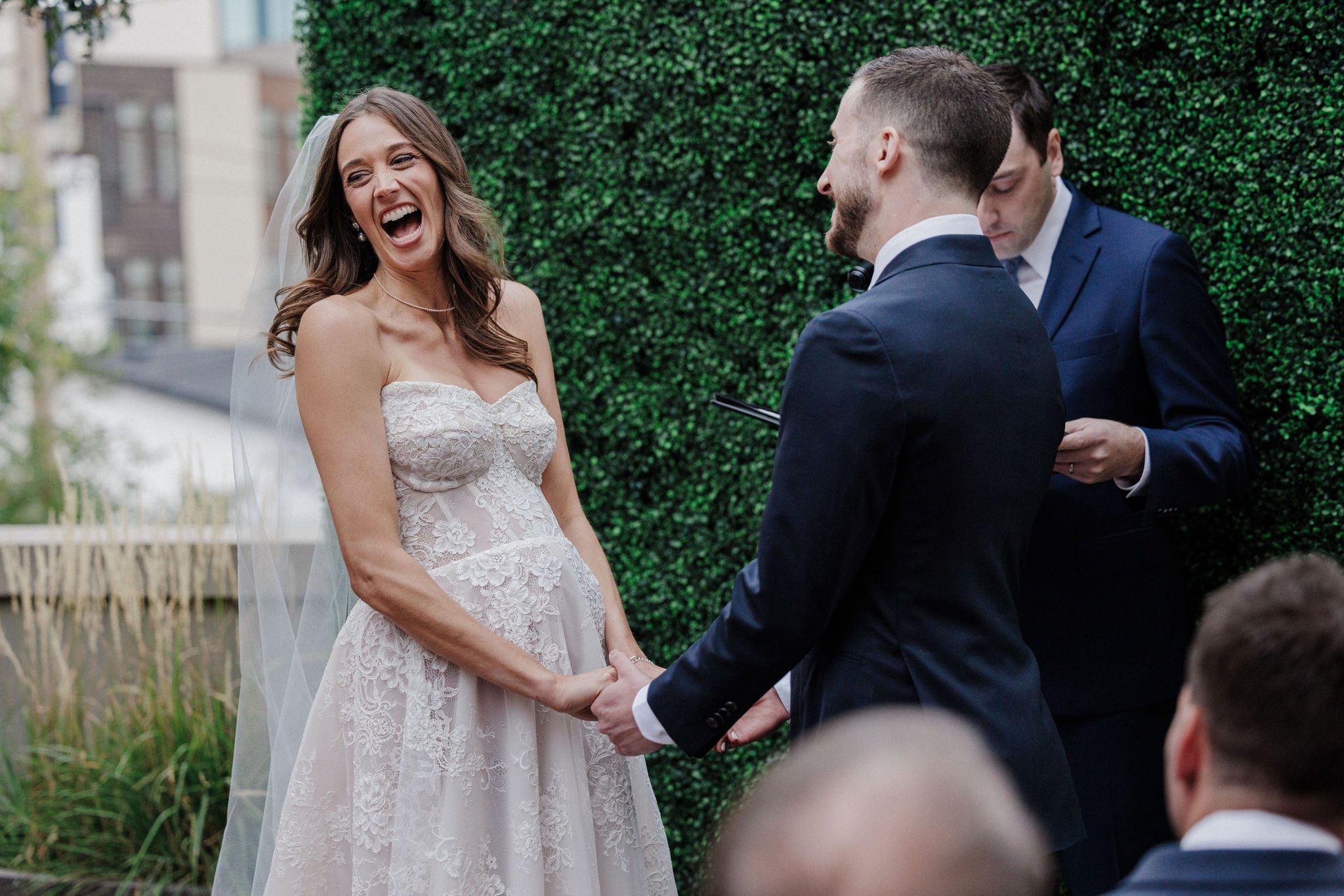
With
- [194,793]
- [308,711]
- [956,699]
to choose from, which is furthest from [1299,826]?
[194,793]

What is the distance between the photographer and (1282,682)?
3.73 ft

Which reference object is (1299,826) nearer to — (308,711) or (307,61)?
(308,711)

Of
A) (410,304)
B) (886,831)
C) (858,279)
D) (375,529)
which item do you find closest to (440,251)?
(410,304)

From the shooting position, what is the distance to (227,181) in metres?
25.5

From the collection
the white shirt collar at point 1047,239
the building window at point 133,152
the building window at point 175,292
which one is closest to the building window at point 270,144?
the building window at point 133,152

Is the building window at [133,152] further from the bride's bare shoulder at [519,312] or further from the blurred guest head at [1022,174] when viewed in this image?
the blurred guest head at [1022,174]

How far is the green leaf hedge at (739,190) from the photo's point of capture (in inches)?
122

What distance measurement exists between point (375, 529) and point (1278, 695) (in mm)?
1784

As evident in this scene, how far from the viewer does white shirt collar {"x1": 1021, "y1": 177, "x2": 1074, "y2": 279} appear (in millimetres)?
2982

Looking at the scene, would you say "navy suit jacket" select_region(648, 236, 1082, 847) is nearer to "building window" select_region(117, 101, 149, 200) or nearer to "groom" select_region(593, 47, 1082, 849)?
"groom" select_region(593, 47, 1082, 849)

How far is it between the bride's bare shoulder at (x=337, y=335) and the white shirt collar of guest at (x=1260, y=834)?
1.85 m

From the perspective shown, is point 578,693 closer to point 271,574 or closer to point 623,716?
point 623,716

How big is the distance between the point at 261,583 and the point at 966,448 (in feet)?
5.73

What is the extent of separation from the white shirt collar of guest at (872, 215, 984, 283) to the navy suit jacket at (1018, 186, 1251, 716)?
0.76m
